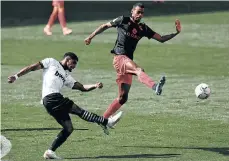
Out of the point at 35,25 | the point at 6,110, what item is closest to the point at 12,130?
the point at 6,110

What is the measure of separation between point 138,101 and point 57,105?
22.4ft

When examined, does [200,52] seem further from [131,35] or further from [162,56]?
[131,35]

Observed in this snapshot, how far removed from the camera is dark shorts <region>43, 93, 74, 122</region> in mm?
Result: 14195

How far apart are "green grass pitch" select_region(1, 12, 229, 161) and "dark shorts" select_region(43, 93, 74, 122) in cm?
76

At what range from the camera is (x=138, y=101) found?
2083cm

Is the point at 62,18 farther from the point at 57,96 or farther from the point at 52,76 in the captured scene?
the point at 57,96

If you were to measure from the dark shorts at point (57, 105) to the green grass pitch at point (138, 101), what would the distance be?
764 mm

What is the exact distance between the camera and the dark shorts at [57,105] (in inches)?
559

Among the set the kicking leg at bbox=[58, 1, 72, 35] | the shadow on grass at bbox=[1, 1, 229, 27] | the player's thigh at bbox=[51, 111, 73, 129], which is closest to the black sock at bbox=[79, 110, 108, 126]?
the player's thigh at bbox=[51, 111, 73, 129]

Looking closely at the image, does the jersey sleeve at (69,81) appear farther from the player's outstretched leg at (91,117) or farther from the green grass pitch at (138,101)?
the green grass pitch at (138,101)

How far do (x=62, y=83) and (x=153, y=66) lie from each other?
12553mm

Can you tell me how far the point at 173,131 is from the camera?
1689 cm

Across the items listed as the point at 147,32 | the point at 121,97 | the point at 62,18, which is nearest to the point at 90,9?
the point at 62,18

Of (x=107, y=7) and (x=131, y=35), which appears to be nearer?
(x=131, y=35)
